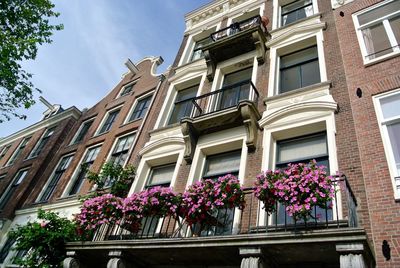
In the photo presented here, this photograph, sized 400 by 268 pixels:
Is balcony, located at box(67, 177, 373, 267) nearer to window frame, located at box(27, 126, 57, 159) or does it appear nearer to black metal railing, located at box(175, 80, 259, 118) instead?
black metal railing, located at box(175, 80, 259, 118)

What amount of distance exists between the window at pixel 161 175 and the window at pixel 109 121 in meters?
7.19

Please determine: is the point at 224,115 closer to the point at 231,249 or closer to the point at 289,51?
the point at 289,51

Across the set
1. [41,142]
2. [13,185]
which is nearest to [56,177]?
[13,185]

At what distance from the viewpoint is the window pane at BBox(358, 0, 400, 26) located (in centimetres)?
931

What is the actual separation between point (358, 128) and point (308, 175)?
250 centimetres

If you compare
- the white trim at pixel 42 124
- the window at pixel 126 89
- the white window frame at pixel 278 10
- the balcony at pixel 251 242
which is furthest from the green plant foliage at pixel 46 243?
the white trim at pixel 42 124

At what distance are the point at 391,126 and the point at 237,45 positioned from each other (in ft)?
22.3

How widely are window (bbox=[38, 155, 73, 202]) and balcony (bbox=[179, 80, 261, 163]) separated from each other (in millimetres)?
9987

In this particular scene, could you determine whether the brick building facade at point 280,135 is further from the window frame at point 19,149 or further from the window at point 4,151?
the window at point 4,151

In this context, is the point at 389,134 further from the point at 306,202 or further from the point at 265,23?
the point at 265,23

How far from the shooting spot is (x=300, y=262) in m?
5.82

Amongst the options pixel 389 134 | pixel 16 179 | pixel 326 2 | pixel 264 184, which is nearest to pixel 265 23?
pixel 326 2

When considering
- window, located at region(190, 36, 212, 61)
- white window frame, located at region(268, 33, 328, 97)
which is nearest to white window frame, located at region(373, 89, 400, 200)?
white window frame, located at region(268, 33, 328, 97)

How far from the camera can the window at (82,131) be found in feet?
62.1
